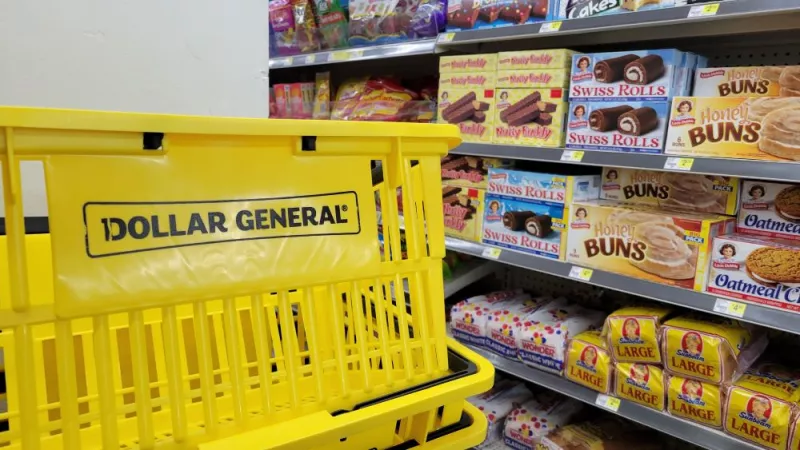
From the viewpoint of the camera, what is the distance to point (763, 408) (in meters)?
1.42

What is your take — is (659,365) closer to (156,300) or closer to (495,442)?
(495,442)

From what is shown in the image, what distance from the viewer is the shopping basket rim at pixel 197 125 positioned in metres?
0.50

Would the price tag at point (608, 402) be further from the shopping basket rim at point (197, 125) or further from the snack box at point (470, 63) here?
the shopping basket rim at point (197, 125)

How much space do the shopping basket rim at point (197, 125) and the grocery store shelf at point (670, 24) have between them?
1011mm

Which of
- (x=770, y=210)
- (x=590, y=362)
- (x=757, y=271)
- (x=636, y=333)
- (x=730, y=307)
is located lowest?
(x=590, y=362)

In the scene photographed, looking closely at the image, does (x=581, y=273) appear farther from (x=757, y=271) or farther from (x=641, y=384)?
(x=757, y=271)

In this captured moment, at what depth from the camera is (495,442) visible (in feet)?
6.91

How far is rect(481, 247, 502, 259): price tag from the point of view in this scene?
6.55 feet

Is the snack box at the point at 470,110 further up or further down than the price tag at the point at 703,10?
further down

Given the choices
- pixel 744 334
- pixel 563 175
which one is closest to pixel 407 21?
pixel 563 175

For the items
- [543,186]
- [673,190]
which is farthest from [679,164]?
A: [543,186]

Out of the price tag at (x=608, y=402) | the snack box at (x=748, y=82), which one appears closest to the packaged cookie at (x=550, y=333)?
the price tag at (x=608, y=402)

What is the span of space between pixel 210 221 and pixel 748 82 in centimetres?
141

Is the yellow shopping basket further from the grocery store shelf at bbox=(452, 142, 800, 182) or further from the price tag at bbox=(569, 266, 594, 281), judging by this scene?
the price tag at bbox=(569, 266, 594, 281)
